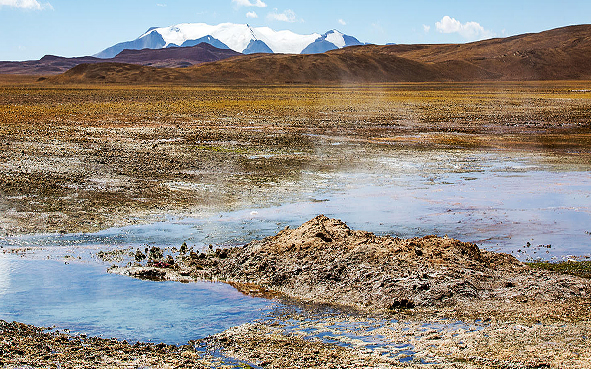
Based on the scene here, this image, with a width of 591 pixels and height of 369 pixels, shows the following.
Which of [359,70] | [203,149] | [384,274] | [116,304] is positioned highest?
[359,70]

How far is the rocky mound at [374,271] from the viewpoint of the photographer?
8.59 m

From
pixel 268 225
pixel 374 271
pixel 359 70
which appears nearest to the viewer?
pixel 374 271

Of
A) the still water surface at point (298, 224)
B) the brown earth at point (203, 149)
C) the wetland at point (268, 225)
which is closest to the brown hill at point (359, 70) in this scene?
the brown earth at point (203, 149)

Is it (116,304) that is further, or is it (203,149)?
(203,149)

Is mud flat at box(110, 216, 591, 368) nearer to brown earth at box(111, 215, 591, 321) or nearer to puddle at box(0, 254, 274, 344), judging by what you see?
brown earth at box(111, 215, 591, 321)

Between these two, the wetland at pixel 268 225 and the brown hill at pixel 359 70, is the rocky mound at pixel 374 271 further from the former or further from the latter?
the brown hill at pixel 359 70

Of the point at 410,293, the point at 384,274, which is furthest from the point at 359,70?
the point at 410,293

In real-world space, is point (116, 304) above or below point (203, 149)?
below

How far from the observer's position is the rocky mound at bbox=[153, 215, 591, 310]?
859 centimetres

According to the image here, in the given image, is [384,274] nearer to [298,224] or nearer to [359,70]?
[298,224]

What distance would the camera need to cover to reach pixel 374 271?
917 cm

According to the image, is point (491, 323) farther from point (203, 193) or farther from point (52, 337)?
point (203, 193)

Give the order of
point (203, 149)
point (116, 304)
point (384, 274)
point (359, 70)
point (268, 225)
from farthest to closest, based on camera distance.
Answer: point (359, 70)
point (203, 149)
point (268, 225)
point (384, 274)
point (116, 304)

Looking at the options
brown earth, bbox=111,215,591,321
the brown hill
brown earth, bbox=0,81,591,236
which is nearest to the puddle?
brown earth, bbox=111,215,591,321
